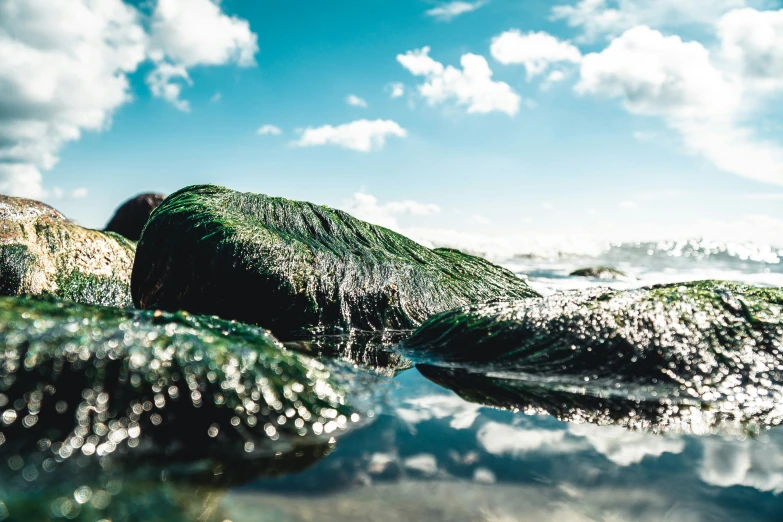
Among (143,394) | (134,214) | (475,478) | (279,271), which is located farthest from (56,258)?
(134,214)

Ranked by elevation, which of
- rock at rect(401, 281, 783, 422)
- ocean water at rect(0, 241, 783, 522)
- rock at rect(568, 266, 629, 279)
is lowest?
ocean water at rect(0, 241, 783, 522)

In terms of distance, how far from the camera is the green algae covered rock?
1864mm

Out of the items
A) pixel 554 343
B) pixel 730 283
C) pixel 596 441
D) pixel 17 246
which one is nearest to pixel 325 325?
pixel 554 343

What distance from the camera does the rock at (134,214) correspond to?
14.3 meters

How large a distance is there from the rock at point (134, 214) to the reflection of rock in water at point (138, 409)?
42.6 feet

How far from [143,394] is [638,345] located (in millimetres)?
2632

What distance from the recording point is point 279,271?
4852 millimetres

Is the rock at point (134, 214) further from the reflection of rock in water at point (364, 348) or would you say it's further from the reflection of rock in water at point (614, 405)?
the reflection of rock in water at point (614, 405)

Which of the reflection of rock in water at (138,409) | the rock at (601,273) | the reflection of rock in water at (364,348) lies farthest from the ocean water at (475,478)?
the rock at (601,273)

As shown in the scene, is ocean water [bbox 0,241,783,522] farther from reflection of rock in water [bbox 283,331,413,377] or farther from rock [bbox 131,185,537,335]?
rock [bbox 131,185,537,335]

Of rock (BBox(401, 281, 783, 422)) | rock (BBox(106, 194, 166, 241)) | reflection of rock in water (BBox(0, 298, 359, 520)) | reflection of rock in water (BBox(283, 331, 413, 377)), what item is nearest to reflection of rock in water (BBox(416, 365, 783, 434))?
rock (BBox(401, 281, 783, 422))

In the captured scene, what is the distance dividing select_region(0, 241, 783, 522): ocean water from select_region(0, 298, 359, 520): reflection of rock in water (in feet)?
0.08

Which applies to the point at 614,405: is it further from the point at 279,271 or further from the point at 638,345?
the point at 279,271

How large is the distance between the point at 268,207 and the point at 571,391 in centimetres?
390
